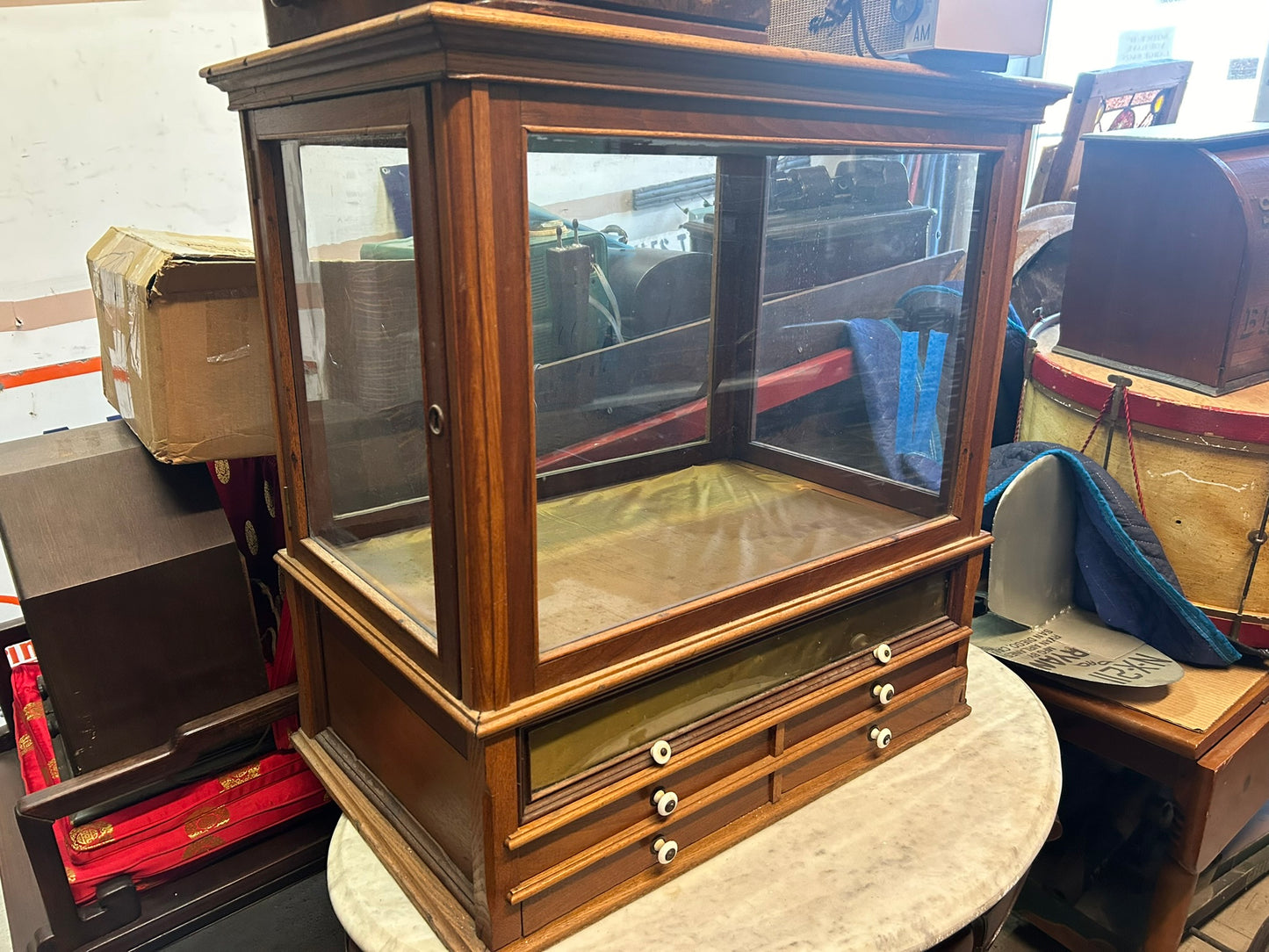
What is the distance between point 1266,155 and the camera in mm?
1533

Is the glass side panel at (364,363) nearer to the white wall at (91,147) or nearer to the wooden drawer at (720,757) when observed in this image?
the wooden drawer at (720,757)

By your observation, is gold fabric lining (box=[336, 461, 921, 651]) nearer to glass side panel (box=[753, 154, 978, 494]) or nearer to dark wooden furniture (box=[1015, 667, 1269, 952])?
glass side panel (box=[753, 154, 978, 494])

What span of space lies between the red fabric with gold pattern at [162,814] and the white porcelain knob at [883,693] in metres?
0.81

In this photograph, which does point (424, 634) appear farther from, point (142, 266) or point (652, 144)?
point (142, 266)

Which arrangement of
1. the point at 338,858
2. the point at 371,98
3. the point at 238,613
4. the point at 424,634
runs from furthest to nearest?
the point at 238,613 → the point at 338,858 → the point at 424,634 → the point at 371,98

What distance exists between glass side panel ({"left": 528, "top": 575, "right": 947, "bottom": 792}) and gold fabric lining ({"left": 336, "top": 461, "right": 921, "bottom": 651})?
0.25 ft

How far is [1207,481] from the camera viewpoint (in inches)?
58.4

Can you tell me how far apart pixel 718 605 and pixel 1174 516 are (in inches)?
41.6

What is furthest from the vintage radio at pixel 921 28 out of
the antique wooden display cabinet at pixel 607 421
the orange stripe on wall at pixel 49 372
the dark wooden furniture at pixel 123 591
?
the orange stripe on wall at pixel 49 372

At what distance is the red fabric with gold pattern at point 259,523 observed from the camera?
4.47ft

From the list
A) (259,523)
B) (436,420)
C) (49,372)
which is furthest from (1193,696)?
(49,372)

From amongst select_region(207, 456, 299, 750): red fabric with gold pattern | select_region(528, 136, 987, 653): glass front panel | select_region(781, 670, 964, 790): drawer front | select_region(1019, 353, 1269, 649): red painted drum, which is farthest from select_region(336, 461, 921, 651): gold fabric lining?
select_region(1019, 353, 1269, 649): red painted drum

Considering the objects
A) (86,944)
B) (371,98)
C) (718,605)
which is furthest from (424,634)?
(86,944)

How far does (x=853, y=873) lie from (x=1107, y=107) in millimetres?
2214
